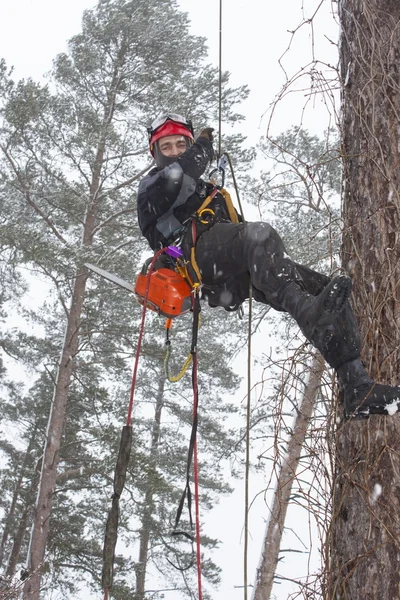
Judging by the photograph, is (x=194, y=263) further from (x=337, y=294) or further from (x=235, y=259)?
(x=337, y=294)

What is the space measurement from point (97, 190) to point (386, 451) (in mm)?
9051

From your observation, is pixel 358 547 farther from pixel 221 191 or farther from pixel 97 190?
pixel 97 190

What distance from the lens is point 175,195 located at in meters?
3.44

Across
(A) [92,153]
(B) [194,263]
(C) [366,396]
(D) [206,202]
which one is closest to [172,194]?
(D) [206,202]

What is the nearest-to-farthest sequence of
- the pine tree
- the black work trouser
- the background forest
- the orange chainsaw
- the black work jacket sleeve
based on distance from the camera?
the black work trouser
the black work jacket sleeve
the orange chainsaw
the background forest
the pine tree

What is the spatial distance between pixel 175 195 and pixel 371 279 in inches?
51.3

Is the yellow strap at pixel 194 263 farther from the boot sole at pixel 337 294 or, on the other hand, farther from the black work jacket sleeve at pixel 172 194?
the boot sole at pixel 337 294

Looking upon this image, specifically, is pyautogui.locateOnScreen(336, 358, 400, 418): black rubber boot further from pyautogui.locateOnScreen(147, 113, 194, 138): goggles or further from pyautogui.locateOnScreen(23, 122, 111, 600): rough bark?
pyautogui.locateOnScreen(23, 122, 111, 600): rough bark

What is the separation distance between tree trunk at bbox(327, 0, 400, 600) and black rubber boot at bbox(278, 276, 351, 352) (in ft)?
0.46

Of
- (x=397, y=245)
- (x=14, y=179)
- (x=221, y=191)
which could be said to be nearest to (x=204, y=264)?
(x=221, y=191)

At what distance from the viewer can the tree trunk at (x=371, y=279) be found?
2203 mm

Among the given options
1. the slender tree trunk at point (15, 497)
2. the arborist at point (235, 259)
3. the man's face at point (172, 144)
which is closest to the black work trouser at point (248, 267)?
the arborist at point (235, 259)

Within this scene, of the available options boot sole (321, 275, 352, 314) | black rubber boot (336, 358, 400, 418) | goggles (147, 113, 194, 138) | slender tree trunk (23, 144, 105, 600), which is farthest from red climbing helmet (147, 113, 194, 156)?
slender tree trunk (23, 144, 105, 600)

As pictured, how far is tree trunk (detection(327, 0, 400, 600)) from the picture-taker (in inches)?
86.7
